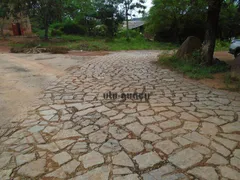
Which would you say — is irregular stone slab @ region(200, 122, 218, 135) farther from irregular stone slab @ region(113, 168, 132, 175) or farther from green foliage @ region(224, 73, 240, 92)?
green foliage @ region(224, 73, 240, 92)

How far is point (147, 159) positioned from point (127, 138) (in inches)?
18.7

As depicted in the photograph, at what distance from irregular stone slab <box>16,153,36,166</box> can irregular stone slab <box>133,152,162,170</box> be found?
1.27m

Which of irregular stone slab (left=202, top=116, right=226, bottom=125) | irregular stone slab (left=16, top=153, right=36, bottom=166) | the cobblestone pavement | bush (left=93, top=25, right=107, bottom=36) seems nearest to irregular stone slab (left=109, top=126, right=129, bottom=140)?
the cobblestone pavement

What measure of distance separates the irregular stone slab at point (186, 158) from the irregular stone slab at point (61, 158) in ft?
4.07

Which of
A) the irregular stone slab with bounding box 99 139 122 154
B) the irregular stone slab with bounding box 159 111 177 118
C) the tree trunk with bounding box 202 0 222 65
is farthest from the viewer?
the tree trunk with bounding box 202 0 222 65

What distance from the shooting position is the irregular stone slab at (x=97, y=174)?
191 cm

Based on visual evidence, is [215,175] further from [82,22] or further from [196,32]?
[82,22]

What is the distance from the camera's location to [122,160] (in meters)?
2.15

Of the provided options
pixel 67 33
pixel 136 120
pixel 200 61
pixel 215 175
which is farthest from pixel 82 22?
pixel 215 175

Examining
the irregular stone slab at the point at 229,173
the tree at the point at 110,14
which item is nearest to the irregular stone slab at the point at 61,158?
the irregular stone slab at the point at 229,173

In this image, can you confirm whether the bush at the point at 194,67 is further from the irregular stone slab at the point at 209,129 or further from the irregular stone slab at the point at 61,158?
the irregular stone slab at the point at 61,158

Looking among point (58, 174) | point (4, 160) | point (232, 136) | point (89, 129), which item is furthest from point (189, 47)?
A: point (4, 160)

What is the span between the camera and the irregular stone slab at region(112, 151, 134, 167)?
2.09 metres

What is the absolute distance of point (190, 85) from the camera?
486 centimetres
